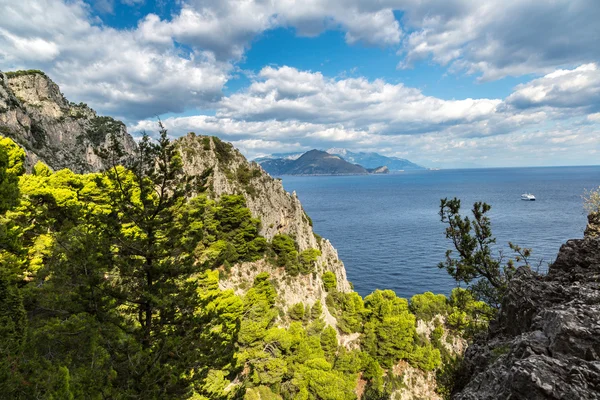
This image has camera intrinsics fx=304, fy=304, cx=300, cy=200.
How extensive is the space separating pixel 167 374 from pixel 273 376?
18.6 meters

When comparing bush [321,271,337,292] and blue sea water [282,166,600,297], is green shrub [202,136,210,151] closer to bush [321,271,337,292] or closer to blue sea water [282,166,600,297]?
bush [321,271,337,292]

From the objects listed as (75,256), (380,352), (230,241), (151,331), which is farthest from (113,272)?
(380,352)

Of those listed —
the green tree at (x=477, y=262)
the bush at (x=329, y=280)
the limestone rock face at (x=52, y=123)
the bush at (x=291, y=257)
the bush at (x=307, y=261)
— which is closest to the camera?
the green tree at (x=477, y=262)

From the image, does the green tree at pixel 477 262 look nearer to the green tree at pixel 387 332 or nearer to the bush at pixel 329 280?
the green tree at pixel 387 332

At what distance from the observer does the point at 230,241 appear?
36281 millimetres

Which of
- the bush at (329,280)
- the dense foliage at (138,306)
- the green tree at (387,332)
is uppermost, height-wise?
the dense foliage at (138,306)

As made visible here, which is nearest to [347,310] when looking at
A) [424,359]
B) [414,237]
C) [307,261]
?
[307,261]

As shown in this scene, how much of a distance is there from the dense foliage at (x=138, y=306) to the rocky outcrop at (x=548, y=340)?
5409mm

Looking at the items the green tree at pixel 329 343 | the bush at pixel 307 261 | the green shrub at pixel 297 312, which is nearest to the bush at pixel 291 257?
the bush at pixel 307 261

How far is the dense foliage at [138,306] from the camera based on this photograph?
35.9 feet

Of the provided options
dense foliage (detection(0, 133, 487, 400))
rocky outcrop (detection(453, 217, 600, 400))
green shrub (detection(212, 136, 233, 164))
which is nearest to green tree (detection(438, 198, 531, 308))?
dense foliage (detection(0, 133, 487, 400))

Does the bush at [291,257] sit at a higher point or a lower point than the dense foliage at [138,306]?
lower

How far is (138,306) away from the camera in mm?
12508

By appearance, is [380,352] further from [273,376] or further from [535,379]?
[535,379]
